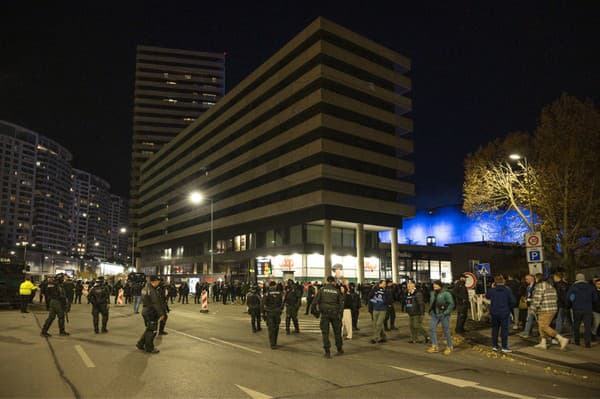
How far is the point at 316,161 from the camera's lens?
47844 mm

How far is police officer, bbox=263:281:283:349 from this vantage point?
11.9m

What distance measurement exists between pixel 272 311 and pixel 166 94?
398 feet

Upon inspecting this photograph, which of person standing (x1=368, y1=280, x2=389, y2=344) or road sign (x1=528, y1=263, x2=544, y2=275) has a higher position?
road sign (x1=528, y1=263, x2=544, y2=275)

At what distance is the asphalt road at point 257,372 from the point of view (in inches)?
277

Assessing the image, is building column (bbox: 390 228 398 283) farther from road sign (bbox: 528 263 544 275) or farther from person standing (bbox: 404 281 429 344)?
person standing (bbox: 404 281 429 344)

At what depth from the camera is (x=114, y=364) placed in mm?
9109

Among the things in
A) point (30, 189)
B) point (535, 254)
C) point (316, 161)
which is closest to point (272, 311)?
point (535, 254)

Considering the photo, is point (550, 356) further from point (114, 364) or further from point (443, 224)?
point (443, 224)

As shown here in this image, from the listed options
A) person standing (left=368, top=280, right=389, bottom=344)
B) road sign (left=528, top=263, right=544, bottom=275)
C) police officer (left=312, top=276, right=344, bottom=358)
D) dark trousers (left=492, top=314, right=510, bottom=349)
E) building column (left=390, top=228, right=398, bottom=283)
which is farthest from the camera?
building column (left=390, top=228, right=398, bottom=283)

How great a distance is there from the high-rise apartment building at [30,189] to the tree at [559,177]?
17165cm

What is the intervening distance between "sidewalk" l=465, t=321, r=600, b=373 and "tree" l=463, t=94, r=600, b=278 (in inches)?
482

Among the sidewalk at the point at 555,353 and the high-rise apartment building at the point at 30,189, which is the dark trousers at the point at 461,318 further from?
the high-rise apartment building at the point at 30,189

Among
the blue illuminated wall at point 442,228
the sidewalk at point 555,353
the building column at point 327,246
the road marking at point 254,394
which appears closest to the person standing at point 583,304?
the sidewalk at point 555,353

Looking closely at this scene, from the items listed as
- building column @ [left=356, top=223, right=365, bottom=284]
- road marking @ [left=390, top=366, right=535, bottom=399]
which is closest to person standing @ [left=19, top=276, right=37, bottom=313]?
road marking @ [left=390, top=366, right=535, bottom=399]
